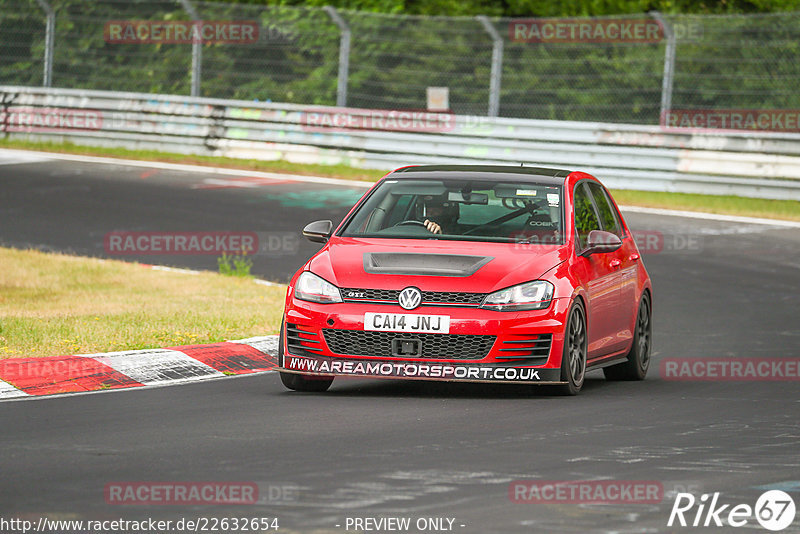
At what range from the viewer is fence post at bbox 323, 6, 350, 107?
26.3 m

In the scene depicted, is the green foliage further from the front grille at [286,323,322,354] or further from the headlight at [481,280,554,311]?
the headlight at [481,280,554,311]

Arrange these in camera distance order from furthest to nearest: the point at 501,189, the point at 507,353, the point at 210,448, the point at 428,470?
the point at 501,189, the point at 507,353, the point at 210,448, the point at 428,470

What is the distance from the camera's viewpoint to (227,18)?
27.9m

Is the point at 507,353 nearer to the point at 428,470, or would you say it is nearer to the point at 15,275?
the point at 428,470

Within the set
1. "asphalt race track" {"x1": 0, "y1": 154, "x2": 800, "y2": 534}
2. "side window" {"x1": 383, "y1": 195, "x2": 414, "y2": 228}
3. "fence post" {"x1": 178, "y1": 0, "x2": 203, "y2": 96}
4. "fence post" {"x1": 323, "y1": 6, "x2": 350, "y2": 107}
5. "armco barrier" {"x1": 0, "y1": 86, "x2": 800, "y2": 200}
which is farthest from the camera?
"fence post" {"x1": 178, "y1": 0, "x2": 203, "y2": 96}

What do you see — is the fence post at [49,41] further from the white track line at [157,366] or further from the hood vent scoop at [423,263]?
the hood vent scoop at [423,263]

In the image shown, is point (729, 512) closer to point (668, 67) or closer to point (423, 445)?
point (423, 445)

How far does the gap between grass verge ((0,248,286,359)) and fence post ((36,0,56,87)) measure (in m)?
11.9

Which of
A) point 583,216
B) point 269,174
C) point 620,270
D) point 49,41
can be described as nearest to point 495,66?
point 269,174

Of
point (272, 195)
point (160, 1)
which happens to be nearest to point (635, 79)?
point (272, 195)

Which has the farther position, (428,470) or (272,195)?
(272,195)

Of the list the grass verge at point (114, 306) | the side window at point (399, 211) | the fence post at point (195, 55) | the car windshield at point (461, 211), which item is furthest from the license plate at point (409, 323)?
the fence post at point (195, 55)

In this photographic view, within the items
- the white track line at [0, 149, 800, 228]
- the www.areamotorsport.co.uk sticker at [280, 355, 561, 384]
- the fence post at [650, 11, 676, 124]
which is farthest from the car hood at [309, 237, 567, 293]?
the fence post at [650, 11, 676, 124]

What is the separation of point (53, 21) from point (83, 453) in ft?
73.4
